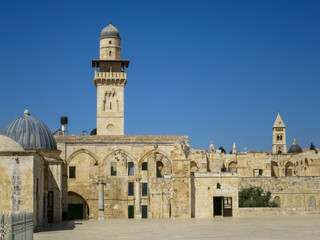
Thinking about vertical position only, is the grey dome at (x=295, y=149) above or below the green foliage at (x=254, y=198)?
above

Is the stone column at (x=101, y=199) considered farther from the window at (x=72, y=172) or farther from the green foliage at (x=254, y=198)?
the green foliage at (x=254, y=198)

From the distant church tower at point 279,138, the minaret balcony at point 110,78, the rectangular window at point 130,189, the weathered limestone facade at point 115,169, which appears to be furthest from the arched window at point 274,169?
the distant church tower at point 279,138

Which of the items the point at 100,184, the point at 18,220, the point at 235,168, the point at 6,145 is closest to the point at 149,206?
the point at 100,184

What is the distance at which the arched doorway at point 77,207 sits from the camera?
40.8m

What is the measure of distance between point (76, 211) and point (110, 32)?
2259 cm

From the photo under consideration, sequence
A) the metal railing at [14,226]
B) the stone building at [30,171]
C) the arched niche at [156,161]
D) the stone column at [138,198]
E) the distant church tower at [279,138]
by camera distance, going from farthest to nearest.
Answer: the distant church tower at [279,138] → the arched niche at [156,161] → the stone column at [138,198] → the stone building at [30,171] → the metal railing at [14,226]

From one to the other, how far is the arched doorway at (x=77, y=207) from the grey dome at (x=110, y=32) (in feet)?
70.1

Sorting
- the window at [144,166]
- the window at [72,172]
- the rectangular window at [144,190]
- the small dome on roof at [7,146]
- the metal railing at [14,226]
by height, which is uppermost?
the small dome on roof at [7,146]

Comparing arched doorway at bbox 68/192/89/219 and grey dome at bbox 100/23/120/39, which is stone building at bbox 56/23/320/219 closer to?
arched doorway at bbox 68/192/89/219

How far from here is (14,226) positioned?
14.4 m

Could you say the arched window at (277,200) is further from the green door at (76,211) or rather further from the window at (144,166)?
the green door at (76,211)

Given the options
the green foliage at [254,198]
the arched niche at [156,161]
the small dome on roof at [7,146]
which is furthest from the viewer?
the green foliage at [254,198]

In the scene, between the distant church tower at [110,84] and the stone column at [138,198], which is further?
the distant church tower at [110,84]

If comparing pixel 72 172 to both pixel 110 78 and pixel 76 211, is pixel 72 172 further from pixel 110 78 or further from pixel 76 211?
pixel 110 78
